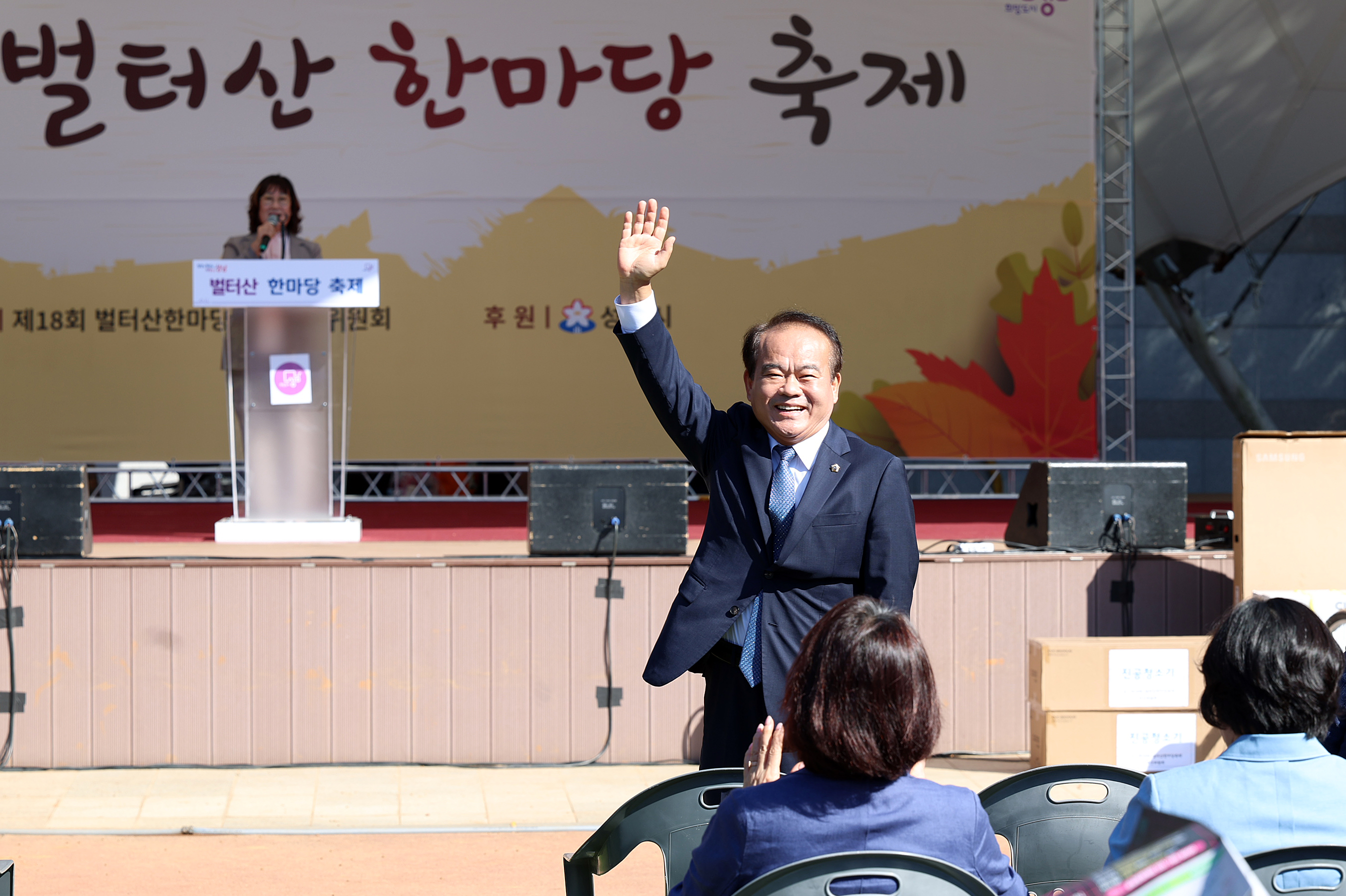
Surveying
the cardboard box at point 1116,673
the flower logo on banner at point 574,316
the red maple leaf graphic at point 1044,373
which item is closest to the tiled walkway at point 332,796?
the cardboard box at point 1116,673

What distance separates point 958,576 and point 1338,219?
983 centimetres

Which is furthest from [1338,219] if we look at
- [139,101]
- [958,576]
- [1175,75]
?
[139,101]

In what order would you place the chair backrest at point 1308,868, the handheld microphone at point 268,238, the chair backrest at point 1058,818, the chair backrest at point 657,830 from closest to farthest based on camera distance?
the chair backrest at point 1308,868 < the chair backrest at point 657,830 < the chair backrest at point 1058,818 < the handheld microphone at point 268,238

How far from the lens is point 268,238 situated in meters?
5.40

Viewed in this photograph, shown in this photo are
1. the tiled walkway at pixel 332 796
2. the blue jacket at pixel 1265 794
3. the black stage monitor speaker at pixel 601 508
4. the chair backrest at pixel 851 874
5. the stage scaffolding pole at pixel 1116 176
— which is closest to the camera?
the chair backrest at pixel 851 874

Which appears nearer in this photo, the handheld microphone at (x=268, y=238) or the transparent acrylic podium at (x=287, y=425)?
the transparent acrylic podium at (x=287, y=425)

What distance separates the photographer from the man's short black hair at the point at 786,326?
2121 millimetres

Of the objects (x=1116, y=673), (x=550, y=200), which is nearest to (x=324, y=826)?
(x=1116, y=673)

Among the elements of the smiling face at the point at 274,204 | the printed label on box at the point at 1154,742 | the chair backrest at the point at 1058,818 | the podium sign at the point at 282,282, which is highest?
the smiling face at the point at 274,204

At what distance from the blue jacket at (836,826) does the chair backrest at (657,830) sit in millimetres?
366

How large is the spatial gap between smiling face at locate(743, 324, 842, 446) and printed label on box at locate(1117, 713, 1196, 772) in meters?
2.59

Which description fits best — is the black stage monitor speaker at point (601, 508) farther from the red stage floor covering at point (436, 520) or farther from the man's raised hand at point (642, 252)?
the man's raised hand at point (642, 252)

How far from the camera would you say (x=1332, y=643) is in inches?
67.0

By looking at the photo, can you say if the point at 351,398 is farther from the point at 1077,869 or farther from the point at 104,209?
the point at 1077,869
